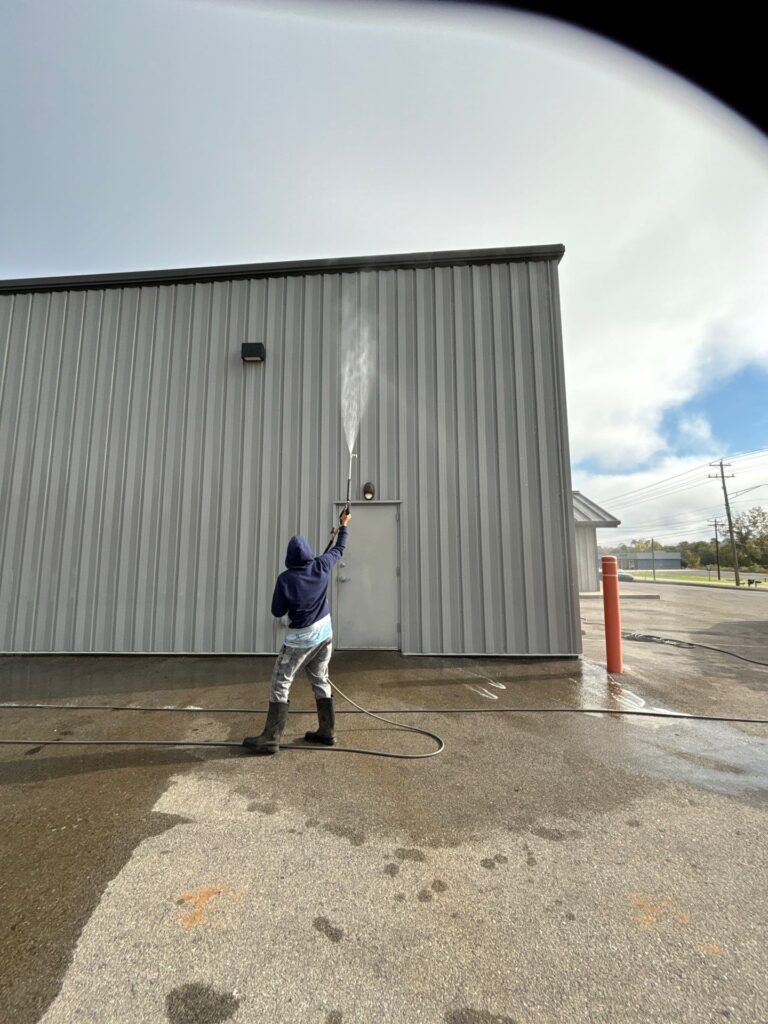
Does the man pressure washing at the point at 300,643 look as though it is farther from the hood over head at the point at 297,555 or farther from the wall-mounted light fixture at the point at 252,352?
the wall-mounted light fixture at the point at 252,352

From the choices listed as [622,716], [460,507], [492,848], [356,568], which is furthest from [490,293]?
[492,848]

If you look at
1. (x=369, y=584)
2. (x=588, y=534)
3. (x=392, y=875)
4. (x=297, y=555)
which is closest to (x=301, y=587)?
(x=297, y=555)

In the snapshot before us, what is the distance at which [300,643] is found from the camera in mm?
3412

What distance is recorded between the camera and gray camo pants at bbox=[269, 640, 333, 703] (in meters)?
3.41

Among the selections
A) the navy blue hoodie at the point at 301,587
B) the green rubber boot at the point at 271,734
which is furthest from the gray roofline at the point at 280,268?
the green rubber boot at the point at 271,734

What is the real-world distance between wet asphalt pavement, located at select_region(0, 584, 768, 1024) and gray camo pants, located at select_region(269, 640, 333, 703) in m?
0.48

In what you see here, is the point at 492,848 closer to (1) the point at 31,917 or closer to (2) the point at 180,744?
(1) the point at 31,917

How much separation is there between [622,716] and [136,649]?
6.61 m

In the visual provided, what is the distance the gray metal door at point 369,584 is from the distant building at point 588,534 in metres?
19.6

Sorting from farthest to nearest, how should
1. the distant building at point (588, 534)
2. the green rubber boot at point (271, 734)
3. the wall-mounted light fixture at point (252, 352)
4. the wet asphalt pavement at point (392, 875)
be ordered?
the distant building at point (588, 534)
the wall-mounted light fixture at point (252, 352)
the green rubber boot at point (271, 734)
the wet asphalt pavement at point (392, 875)

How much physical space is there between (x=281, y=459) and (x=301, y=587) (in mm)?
3904

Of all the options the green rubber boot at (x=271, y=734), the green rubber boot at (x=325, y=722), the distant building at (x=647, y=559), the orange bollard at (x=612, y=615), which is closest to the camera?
the green rubber boot at (x=271, y=734)

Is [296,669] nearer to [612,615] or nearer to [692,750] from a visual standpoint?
[692,750]

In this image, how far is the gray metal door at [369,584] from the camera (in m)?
6.62
